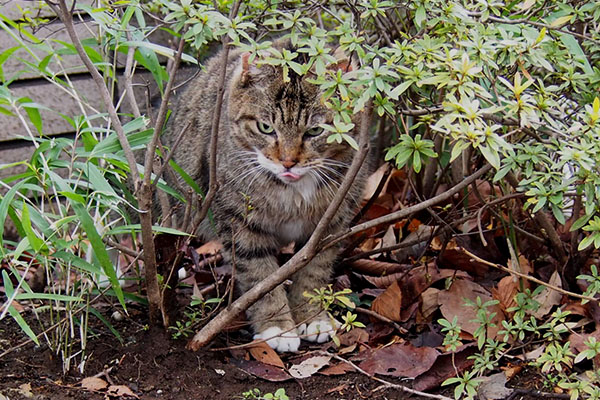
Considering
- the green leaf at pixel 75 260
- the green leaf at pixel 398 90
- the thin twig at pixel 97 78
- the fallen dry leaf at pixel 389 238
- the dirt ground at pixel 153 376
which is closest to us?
the green leaf at pixel 398 90

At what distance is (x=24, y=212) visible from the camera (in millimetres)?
2195

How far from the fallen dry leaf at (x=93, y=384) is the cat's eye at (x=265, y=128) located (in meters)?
1.20

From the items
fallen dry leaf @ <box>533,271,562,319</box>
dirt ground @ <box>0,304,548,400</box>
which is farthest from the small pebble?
fallen dry leaf @ <box>533,271,562,319</box>

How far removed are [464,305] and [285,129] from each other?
100 centimetres

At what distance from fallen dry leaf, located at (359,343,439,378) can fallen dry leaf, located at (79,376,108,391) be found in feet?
3.13

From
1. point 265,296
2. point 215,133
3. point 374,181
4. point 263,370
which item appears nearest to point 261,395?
point 263,370

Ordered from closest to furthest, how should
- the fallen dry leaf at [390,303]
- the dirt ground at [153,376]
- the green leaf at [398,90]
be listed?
the green leaf at [398,90] → the dirt ground at [153,376] → the fallen dry leaf at [390,303]

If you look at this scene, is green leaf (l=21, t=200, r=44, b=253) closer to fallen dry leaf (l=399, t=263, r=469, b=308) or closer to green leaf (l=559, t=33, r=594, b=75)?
fallen dry leaf (l=399, t=263, r=469, b=308)

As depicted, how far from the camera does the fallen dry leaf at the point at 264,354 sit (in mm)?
2951

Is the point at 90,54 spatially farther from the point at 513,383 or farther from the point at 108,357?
the point at 513,383

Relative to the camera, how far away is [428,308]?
123 inches

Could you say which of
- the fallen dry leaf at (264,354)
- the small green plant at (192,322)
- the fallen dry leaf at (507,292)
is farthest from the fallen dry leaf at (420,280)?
the small green plant at (192,322)

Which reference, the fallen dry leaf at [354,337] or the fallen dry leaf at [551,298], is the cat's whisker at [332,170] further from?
the fallen dry leaf at [551,298]

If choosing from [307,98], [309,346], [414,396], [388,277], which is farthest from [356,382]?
[307,98]
